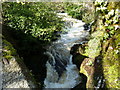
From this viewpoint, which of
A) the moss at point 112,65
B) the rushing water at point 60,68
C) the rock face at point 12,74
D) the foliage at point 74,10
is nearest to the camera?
the rock face at point 12,74

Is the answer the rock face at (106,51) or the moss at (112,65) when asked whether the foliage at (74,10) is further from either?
the moss at (112,65)

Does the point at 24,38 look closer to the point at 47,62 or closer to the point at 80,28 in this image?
the point at 47,62

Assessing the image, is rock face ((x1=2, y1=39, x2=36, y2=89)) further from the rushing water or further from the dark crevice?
the rushing water

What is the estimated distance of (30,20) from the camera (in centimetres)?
531

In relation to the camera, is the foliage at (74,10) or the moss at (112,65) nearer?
the moss at (112,65)

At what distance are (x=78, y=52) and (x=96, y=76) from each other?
252 centimetres

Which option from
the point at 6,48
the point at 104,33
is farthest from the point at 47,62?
the point at 104,33

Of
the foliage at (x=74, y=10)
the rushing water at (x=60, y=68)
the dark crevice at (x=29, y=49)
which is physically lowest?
the rushing water at (x=60, y=68)

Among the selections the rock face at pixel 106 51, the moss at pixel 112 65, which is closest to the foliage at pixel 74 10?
the rock face at pixel 106 51

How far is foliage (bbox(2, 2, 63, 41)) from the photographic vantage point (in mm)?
5191

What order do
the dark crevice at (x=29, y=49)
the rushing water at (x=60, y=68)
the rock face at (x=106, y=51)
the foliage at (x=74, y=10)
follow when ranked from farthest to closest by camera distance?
the foliage at (x=74, y=10) → the rushing water at (x=60, y=68) → the dark crevice at (x=29, y=49) → the rock face at (x=106, y=51)

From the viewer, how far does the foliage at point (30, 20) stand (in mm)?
5191

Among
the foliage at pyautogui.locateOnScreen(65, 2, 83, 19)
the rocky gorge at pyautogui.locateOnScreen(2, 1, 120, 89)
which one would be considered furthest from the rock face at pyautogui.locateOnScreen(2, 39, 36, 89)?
the foliage at pyautogui.locateOnScreen(65, 2, 83, 19)

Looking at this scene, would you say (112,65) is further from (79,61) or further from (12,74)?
(79,61)
